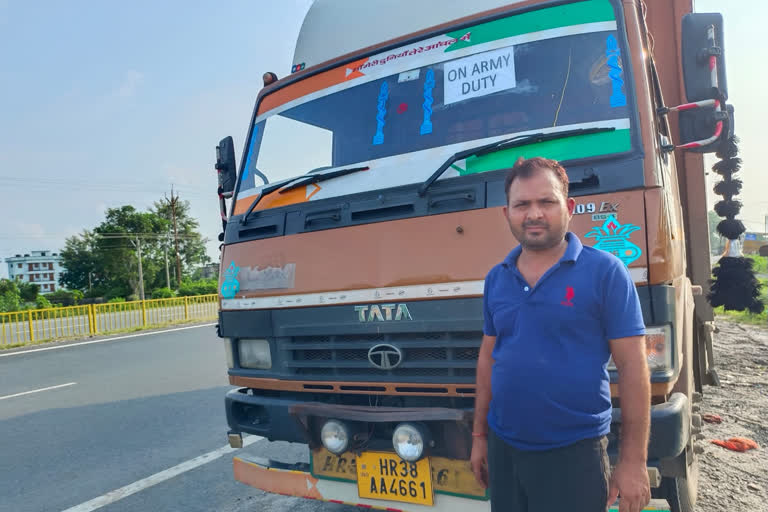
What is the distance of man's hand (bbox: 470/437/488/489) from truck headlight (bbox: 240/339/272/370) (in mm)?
1344

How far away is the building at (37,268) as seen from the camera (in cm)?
11231

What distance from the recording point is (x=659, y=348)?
2150mm

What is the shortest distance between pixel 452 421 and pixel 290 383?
0.93 meters

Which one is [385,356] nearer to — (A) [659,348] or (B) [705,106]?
(A) [659,348]

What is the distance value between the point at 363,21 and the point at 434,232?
1719 mm

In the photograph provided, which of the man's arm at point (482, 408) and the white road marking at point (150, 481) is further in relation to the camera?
the white road marking at point (150, 481)

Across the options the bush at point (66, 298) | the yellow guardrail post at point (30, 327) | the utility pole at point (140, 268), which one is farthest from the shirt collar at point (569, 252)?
the utility pole at point (140, 268)

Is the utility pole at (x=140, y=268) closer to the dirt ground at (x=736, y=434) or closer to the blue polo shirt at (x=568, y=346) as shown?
the dirt ground at (x=736, y=434)

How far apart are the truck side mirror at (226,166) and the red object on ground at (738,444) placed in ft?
13.6

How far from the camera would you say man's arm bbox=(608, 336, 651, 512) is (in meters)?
1.68

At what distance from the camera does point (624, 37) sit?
2576 mm

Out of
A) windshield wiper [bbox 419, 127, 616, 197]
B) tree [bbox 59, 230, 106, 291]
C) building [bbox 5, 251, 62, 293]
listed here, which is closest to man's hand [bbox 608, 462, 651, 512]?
windshield wiper [bbox 419, 127, 616, 197]

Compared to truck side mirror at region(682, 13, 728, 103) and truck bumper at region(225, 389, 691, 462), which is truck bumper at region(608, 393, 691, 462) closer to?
truck bumper at region(225, 389, 691, 462)

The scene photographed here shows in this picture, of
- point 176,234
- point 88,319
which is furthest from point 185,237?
point 88,319
